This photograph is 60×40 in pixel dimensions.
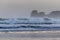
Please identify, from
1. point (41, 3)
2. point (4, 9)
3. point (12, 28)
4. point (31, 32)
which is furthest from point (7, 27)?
point (41, 3)

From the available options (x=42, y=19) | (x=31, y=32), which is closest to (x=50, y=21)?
(x=42, y=19)

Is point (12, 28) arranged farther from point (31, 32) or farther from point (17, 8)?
point (17, 8)

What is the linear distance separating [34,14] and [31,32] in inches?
9.1

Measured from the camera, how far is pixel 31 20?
2.54ft

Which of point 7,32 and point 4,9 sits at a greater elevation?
point 4,9

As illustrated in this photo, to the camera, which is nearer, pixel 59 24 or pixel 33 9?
pixel 59 24

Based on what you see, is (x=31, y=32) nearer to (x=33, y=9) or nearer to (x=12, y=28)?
(x=12, y=28)

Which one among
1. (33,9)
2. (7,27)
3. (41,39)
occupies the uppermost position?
(33,9)

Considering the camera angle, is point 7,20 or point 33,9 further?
point 33,9

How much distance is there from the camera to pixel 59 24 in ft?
2.43

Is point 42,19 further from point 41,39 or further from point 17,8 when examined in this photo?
point 17,8

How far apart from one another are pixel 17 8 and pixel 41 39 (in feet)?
1.30

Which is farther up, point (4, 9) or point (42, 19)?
point (4, 9)

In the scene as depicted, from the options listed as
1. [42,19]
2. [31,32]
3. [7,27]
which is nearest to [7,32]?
[7,27]
